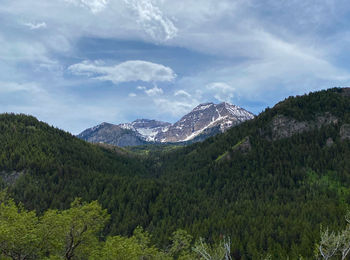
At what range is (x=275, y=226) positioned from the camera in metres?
148

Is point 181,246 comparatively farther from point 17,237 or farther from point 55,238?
point 17,237

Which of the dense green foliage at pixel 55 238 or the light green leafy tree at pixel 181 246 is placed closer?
the dense green foliage at pixel 55 238

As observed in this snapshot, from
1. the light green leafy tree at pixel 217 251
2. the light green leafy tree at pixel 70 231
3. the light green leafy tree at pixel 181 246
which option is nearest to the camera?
the light green leafy tree at pixel 217 251

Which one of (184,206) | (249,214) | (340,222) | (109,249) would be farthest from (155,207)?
(109,249)

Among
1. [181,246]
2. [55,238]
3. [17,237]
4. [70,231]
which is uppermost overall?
[17,237]

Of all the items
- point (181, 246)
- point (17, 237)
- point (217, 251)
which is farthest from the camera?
point (181, 246)

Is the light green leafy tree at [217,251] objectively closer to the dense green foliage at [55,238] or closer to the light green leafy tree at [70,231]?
the dense green foliage at [55,238]

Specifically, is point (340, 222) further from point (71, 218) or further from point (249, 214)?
point (71, 218)

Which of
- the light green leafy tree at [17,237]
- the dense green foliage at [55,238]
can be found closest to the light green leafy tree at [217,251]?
the dense green foliage at [55,238]

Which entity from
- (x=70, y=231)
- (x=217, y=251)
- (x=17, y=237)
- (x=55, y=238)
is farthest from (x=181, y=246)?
(x=17, y=237)

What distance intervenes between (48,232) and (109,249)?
11.7 meters

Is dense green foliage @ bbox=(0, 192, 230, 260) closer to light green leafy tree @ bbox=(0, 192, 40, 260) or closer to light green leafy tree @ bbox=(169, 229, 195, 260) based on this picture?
light green leafy tree @ bbox=(0, 192, 40, 260)

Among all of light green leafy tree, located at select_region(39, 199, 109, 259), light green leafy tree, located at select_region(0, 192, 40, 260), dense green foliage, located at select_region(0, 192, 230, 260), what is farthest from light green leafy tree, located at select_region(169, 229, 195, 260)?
light green leafy tree, located at select_region(0, 192, 40, 260)

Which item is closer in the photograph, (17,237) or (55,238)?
(17,237)
